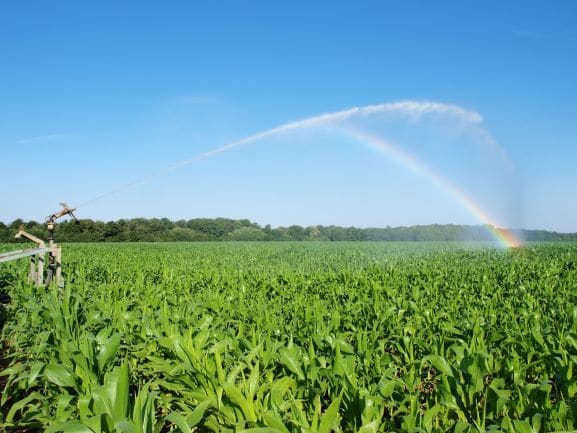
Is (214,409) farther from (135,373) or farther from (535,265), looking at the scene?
(535,265)

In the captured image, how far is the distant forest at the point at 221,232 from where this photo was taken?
192 feet

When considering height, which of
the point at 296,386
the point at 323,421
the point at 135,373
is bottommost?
the point at 135,373

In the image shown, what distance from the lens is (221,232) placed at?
8919 cm

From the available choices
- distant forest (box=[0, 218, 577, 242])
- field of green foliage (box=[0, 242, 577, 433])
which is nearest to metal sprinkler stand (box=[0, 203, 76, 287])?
field of green foliage (box=[0, 242, 577, 433])

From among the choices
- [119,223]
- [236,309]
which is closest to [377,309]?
[236,309]

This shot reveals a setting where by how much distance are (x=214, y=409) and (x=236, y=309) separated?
3871mm

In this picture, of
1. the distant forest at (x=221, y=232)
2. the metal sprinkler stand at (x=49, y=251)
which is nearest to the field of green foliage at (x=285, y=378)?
the metal sprinkler stand at (x=49, y=251)

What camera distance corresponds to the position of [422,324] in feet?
21.1

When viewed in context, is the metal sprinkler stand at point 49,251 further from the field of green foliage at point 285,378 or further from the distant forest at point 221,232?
the distant forest at point 221,232

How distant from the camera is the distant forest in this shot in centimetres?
5865

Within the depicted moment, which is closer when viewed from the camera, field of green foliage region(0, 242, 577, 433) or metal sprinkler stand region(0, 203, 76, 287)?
field of green foliage region(0, 242, 577, 433)

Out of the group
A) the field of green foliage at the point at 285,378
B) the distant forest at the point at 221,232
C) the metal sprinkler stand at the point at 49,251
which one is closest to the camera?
the field of green foliage at the point at 285,378

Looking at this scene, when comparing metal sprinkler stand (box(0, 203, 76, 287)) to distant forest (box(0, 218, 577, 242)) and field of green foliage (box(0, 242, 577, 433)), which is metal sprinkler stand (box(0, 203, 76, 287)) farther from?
distant forest (box(0, 218, 577, 242))

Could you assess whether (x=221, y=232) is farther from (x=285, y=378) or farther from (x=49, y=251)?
(x=285, y=378)
